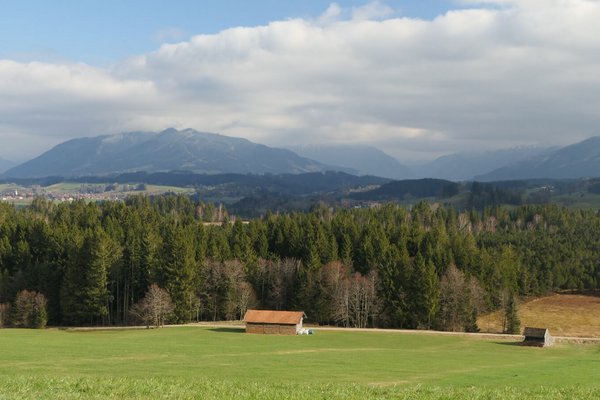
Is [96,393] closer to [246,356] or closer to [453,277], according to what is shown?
[246,356]

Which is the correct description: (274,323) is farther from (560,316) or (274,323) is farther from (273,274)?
(560,316)

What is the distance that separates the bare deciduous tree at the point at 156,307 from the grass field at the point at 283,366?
5.24 metres

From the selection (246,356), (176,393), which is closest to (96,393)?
(176,393)

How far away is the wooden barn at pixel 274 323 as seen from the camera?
3401 inches

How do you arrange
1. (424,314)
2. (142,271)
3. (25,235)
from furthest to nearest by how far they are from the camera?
(25,235) → (142,271) → (424,314)

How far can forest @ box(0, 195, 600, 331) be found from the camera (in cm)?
9888

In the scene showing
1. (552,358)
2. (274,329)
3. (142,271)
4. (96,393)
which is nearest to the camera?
(96,393)

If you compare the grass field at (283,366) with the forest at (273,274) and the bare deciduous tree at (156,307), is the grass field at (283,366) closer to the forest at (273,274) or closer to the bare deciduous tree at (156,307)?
the bare deciduous tree at (156,307)

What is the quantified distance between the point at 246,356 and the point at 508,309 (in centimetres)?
5332

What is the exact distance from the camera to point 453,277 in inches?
3912

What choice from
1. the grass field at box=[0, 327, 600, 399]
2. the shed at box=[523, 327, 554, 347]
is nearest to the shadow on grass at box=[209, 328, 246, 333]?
the grass field at box=[0, 327, 600, 399]

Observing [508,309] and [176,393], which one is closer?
[176,393]

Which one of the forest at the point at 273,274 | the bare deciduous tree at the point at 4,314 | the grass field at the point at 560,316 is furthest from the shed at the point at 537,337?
the bare deciduous tree at the point at 4,314

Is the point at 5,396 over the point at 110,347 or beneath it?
over
